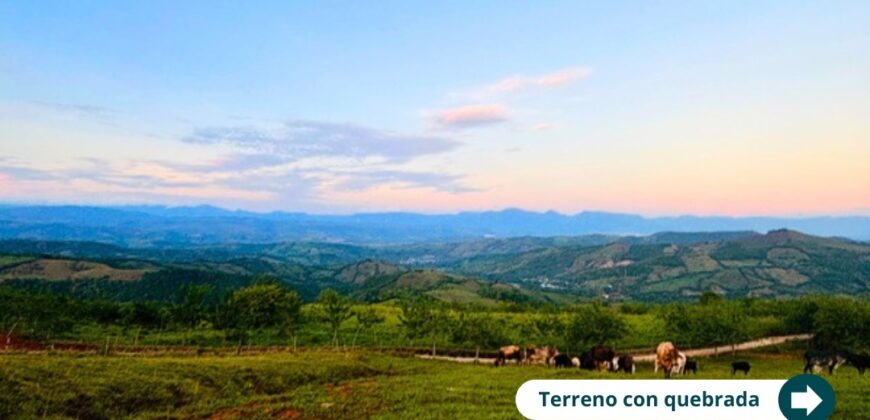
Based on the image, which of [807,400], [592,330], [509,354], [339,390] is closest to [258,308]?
[509,354]

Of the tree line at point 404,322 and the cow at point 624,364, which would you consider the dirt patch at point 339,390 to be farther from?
the tree line at point 404,322

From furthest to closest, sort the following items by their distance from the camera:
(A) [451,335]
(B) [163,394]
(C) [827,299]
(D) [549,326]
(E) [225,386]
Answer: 1. (C) [827,299]
2. (D) [549,326]
3. (A) [451,335]
4. (E) [225,386]
5. (B) [163,394]

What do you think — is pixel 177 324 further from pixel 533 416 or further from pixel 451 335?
pixel 533 416

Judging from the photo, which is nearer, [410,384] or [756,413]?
[756,413]

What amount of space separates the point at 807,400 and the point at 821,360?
3181 centimetres

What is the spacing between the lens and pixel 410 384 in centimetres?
3169

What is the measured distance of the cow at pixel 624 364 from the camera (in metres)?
48.1

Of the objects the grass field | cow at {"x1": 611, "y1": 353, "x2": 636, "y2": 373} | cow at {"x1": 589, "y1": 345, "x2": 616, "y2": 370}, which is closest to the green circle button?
the grass field

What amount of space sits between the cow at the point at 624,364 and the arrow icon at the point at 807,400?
2803 centimetres

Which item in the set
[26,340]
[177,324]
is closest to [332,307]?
[177,324]

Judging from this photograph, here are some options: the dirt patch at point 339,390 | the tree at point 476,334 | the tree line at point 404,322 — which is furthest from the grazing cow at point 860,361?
the tree at point 476,334

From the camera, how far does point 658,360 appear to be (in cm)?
4297

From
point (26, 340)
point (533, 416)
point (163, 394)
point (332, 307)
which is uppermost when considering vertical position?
point (533, 416)

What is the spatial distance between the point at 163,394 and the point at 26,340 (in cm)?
6761
